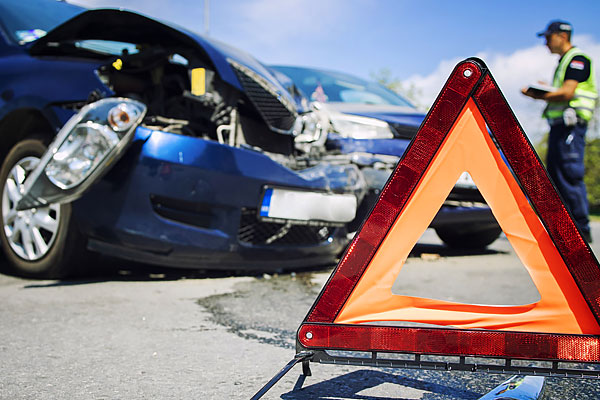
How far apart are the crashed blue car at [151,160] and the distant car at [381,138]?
56cm

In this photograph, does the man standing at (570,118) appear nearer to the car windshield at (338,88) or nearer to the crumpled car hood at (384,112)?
the crumpled car hood at (384,112)

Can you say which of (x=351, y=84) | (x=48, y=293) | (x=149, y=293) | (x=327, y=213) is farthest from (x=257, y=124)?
(x=351, y=84)

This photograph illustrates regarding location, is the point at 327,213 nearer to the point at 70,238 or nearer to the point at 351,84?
the point at 70,238

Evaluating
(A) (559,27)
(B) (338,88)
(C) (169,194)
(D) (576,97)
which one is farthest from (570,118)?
(C) (169,194)

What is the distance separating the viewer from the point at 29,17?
14.8 ft

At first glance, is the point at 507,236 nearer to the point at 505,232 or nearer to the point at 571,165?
the point at 505,232

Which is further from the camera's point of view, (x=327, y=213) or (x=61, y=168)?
(x=327, y=213)

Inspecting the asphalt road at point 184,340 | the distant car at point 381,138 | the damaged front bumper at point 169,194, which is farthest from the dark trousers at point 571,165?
the damaged front bumper at point 169,194

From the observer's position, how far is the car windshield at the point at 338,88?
236 inches

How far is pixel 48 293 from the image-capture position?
11.0 feet

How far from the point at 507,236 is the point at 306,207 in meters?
2.10

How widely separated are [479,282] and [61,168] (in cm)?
259

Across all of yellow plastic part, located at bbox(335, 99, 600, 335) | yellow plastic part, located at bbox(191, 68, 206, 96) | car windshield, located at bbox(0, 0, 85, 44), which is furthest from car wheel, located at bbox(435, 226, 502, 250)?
yellow plastic part, located at bbox(335, 99, 600, 335)

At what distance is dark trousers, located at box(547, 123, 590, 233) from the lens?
567 cm
